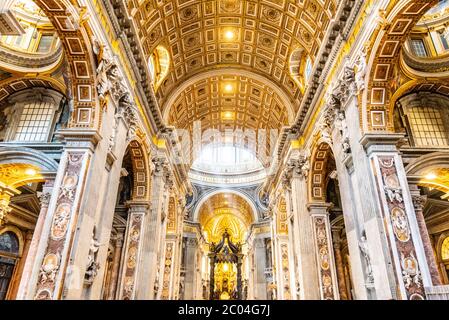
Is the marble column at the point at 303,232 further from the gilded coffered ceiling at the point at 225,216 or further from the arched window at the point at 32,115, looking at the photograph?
the gilded coffered ceiling at the point at 225,216

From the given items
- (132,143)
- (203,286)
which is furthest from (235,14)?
(203,286)

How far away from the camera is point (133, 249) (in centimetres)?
1294

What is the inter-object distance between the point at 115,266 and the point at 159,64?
32.6 ft

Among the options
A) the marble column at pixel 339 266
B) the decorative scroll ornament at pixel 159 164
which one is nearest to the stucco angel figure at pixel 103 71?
the decorative scroll ornament at pixel 159 164

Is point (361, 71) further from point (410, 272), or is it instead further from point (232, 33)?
point (232, 33)

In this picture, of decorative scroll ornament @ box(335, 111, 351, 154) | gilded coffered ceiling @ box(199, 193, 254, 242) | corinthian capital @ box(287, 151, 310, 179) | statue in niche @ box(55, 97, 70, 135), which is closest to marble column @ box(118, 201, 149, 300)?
statue in niche @ box(55, 97, 70, 135)

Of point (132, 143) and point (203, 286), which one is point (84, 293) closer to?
point (132, 143)

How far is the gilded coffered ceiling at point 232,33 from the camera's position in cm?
1245

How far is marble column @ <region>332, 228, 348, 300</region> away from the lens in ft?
43.3

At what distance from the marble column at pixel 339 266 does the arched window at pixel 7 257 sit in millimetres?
15759

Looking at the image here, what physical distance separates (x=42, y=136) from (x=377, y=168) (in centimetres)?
1101

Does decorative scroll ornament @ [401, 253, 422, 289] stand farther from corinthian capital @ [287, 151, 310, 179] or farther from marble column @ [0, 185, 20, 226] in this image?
marble column @ [0, 185, 20, 226]

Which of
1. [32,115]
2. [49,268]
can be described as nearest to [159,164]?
[32,115]

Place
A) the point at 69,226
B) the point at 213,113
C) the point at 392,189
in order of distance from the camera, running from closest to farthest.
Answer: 1. the point at 69,226
2. the point at 392,189
3. the point at 213,113
